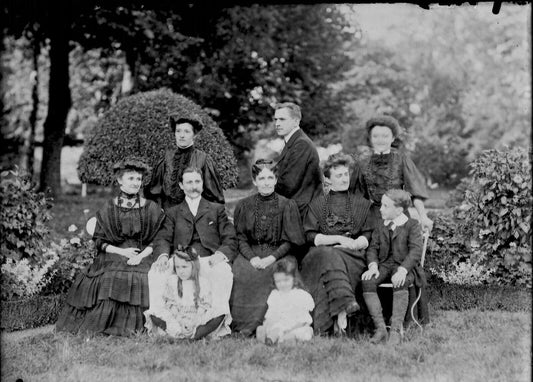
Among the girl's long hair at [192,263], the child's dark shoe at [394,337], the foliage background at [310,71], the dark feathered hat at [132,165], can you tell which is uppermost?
the foliage background at [310,71]

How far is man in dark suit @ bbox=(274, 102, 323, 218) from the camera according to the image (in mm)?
6621

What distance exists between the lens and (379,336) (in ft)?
18.1

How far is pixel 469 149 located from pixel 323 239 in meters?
23.7

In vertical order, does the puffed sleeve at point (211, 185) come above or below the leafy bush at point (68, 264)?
above

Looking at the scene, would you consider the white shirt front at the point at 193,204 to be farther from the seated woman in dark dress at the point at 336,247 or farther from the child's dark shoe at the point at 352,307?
the child's dark shoe at the point at 352,307

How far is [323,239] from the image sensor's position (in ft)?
19.9

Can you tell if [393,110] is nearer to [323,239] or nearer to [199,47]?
[199,47]

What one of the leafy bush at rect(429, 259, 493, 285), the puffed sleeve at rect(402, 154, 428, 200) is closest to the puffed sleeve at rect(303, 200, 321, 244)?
the puffed sleeve at rect(402, 154, 428, 200)

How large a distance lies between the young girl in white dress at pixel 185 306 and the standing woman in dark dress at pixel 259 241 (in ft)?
0.93

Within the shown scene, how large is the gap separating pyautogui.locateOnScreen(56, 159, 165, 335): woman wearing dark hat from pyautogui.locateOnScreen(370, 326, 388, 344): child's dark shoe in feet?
6.50

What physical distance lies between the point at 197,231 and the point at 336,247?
1.28 metres

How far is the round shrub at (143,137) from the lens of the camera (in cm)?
1003

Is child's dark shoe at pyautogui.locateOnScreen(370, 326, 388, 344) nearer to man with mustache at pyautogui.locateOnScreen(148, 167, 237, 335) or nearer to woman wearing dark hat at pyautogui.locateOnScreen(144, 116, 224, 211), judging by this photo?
man with mustache at pyautogui.locateOnScreen(148, 167, 237, 335)

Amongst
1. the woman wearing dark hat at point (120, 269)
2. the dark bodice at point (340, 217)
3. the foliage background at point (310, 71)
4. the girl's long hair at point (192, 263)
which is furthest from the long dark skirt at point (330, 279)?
the foliage background at point (310, 71)
